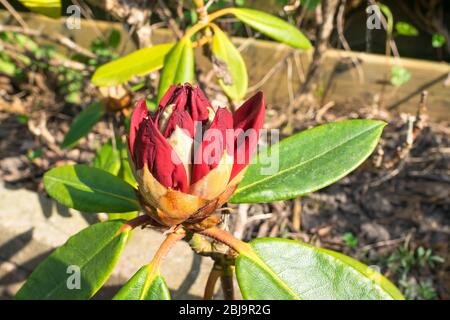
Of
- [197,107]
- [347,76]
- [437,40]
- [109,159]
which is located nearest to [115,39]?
[109,159]

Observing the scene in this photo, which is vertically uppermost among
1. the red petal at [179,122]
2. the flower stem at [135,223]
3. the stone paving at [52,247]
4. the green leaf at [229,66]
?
the red petal at [179,122]

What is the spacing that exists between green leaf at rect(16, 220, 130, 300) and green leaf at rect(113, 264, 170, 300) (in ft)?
0.18

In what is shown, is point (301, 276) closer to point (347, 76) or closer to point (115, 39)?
point (115, 39)

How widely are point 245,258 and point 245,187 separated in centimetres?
20

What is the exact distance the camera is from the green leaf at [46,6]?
161 cm

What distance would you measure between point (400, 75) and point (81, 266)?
2.16 m

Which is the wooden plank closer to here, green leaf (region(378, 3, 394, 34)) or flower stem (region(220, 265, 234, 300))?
green leaf (region(378, 3, 394, 34))

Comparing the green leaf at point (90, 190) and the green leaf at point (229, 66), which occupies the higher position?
the green leaf at point (229, 66)

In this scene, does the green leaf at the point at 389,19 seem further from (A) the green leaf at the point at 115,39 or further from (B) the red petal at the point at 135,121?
(B) the red petal at the point at 135,121

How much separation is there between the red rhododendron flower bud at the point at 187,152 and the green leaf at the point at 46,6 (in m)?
0.80

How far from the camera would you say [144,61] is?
1.58m

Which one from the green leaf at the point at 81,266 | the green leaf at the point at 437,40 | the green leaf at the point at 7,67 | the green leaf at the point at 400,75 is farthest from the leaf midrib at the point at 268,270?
the green leaf at the point at 7,67

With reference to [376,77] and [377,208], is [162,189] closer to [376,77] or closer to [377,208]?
[377,208]
